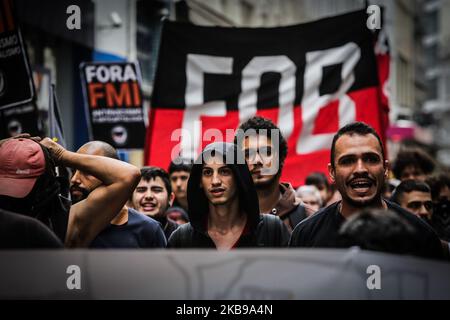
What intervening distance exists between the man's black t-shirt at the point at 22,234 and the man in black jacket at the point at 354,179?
1.17m

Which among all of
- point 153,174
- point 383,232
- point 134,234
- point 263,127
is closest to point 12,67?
point 153,174

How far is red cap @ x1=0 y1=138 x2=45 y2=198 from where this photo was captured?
2363mm

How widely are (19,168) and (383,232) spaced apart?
4.20ft

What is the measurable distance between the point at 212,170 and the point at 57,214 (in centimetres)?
99

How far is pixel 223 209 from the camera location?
3.38m

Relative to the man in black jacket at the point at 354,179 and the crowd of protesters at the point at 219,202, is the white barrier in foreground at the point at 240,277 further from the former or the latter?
the man in black jacket at the point at 354,179

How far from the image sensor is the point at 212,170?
3.35 metres

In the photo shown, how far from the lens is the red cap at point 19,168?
236 centimetres

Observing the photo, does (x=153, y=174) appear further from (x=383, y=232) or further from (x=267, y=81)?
(x=383, y=232)

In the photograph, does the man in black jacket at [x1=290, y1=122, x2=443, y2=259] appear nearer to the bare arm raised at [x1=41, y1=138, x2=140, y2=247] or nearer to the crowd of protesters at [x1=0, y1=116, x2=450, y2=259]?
the crowd of protesters at [x1=0, y1=116, x2=450, y2=259]

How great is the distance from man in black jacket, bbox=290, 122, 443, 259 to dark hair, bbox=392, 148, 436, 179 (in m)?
3.50

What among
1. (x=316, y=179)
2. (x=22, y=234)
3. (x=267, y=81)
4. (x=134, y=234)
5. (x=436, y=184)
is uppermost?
(x=267, y=81)

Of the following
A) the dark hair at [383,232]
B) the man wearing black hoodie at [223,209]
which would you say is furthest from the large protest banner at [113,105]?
the dark hair at [383,232]

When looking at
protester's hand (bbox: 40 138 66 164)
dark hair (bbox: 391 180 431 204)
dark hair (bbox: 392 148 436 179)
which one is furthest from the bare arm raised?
dark hair (bbox: 392 148 436 179)
